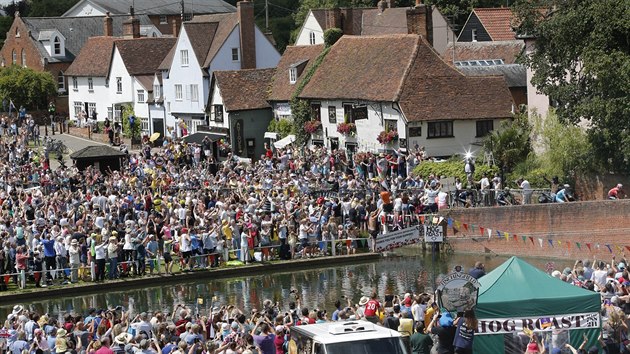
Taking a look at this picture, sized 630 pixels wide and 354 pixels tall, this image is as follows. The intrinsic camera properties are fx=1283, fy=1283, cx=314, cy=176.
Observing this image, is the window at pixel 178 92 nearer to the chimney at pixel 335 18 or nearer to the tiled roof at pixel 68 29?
the chimney at pixel 335 18

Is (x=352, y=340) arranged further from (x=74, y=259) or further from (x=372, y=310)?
(x=74, y=259)

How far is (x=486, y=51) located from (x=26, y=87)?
32.5 metres

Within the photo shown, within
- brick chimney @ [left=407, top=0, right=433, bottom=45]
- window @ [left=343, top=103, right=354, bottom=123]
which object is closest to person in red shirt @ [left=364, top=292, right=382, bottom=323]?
window @ [left=343, top=103, right=354, bottom=123]

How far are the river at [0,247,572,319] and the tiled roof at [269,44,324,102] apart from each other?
23.0m

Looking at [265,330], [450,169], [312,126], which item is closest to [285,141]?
[312,126]

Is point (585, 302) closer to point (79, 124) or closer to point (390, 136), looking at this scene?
point (390, 136)

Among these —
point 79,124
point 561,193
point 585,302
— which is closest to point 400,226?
point 561,193

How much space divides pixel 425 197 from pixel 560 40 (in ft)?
24.5

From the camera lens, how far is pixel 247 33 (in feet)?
241

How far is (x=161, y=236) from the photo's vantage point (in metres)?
42.8

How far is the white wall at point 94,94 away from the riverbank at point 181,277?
1669 inches

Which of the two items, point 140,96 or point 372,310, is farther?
point 140,96

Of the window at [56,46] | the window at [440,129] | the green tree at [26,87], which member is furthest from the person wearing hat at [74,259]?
the window at [56,46]

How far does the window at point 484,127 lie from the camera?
5728 cm
